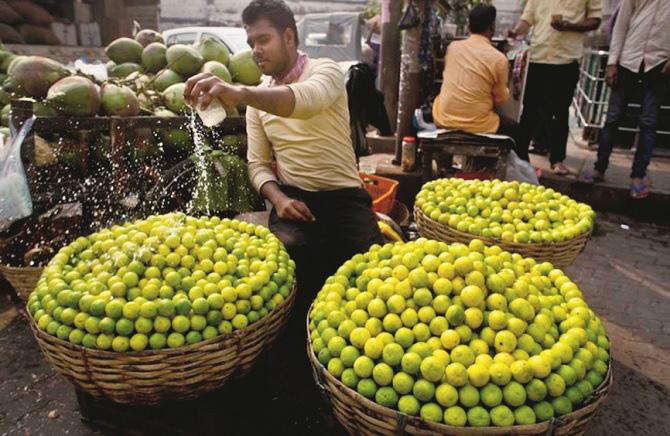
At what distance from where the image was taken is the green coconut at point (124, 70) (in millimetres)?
3994

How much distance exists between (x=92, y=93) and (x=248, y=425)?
7.65 ft

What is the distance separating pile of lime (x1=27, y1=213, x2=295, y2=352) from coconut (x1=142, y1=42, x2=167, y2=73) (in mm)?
2088

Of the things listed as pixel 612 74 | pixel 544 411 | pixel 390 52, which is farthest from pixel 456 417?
pixel 390 52

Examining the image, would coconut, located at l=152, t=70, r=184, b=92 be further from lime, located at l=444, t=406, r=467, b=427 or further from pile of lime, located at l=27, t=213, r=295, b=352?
lime, located at l=444, t=406, r=467, b=427

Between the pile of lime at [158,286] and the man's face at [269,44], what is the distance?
3.32ft

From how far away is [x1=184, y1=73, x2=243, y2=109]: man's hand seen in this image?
76.8 inches

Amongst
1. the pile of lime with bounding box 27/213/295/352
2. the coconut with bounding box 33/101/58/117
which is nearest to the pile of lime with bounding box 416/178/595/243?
the pile of lime with bounding box 27/213/295/352

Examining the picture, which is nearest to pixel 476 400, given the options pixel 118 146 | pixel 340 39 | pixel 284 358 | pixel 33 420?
pixel 284 358

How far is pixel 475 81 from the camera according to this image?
188 inches

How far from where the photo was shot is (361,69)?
533 cm

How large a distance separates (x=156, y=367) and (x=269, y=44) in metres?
1.78

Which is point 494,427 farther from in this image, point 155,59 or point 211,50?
point 155,59

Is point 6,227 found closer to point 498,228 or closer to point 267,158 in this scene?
point 267,158

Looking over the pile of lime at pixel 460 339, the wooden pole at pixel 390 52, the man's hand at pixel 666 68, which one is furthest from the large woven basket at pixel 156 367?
the wooden pole at pixel 390 52
